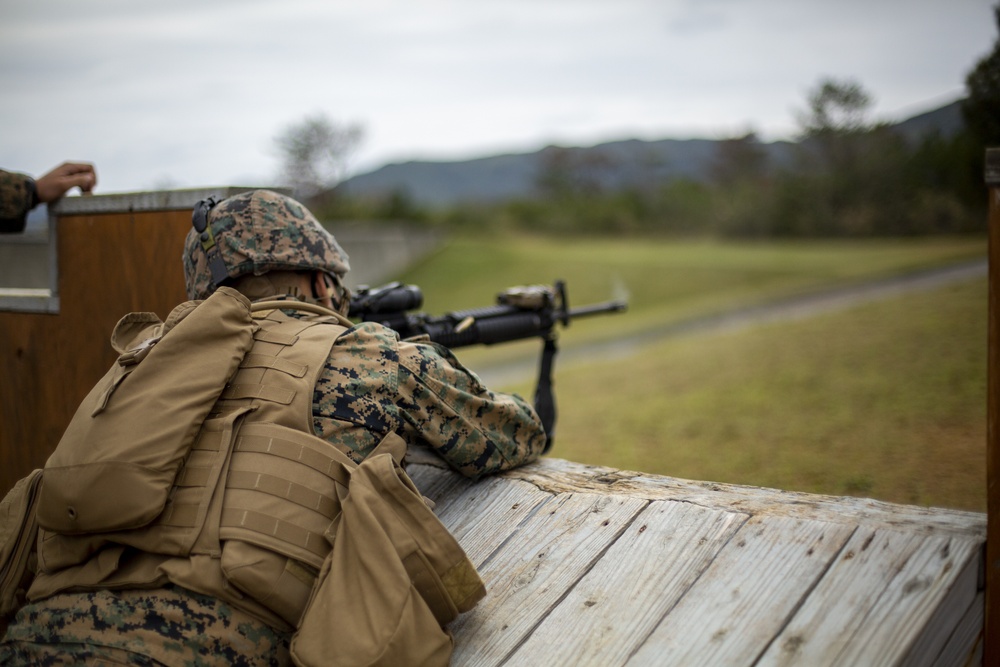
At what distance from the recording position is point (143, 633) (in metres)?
2.04

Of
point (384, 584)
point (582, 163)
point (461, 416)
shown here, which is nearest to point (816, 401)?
point (461, 416)

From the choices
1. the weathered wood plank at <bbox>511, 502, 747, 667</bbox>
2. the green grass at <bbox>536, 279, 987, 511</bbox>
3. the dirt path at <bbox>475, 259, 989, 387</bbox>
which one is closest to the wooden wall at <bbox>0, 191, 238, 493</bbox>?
the weathered wood plank at <bbox>511, 502, 747, 667</bbox>

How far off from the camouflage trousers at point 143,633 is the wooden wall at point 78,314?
5.45 ft

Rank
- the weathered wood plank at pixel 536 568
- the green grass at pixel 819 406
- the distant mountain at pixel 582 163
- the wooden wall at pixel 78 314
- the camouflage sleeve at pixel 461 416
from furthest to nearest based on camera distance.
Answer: the distant mountain at pixel 582 163, the green grass at pixel 819 406, the wooden wall at pixel 78 314, the camouflage sleeve at pixel 461 416, the weathered wood plank at pixel 536 568

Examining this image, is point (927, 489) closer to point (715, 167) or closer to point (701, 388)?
point (701, 388)

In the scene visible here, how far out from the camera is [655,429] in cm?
824

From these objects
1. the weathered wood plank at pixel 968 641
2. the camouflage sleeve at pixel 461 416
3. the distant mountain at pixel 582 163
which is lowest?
the weathered wood plank at pixel 968 641

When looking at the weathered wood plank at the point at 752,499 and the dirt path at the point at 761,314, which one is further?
the dirt path at the point at 761,314

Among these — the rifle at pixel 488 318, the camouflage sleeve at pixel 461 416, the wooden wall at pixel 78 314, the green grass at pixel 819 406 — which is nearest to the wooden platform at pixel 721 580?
the camouflage sleeve at pixel 461 416

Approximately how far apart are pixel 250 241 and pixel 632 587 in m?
1.71

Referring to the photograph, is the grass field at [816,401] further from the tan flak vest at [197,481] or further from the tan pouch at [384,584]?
the tan flak vest at [197,481]

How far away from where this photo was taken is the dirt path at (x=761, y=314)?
44.0 feet

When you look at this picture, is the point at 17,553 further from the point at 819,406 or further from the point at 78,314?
the point at 819,406

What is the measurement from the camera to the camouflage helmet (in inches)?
111
